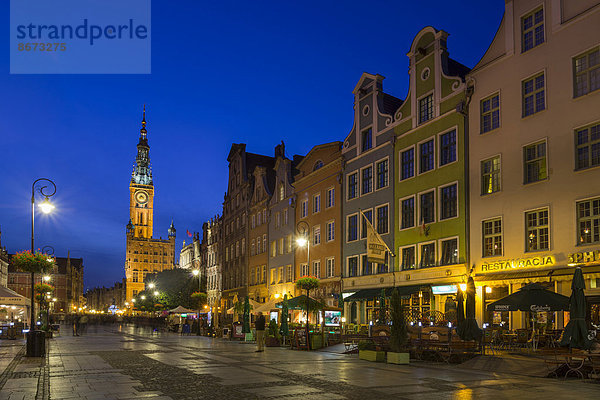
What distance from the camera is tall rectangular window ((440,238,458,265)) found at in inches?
1200

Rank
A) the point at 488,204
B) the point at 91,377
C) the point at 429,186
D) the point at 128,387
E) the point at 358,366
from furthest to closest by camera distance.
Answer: the point at 429,186
the point at 488,204
the point at 358,366
the point at 91,377
the point at 128,387

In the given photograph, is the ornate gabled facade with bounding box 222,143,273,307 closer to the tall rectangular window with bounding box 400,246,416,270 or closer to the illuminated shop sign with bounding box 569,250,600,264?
the tall rectangular window with bounding box 400,246,416,270

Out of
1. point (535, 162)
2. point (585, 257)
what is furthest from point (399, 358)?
point (535, 162)

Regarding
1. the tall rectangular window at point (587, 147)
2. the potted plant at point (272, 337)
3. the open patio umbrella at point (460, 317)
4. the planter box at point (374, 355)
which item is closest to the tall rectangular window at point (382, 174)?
the potted plant at point (272, 337)

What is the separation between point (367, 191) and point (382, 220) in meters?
2.73

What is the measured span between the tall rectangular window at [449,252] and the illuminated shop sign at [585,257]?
7.16m

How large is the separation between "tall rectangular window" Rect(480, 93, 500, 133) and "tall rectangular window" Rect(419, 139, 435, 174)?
13.1ft

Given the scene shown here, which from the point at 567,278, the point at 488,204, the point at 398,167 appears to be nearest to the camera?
the point at 567,278

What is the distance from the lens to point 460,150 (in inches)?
1207

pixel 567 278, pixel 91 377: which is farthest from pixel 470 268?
pixel 91 377

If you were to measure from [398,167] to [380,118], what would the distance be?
4.07 metres

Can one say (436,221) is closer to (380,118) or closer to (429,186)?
(429,186)

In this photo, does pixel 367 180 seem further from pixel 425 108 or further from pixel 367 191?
pixel 425 108

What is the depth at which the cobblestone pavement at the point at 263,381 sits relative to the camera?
1304 cm
